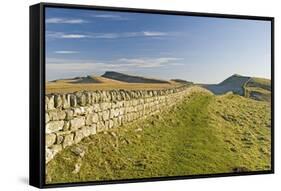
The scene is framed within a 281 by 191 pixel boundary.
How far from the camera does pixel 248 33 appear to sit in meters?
7.28

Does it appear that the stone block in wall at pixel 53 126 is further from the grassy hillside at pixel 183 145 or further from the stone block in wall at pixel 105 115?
the stone block in wall at pixel 105 115

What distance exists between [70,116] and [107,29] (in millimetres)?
822

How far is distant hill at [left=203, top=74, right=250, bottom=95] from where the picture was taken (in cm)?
708

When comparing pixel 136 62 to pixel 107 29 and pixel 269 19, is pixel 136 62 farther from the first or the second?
pixel 269 19

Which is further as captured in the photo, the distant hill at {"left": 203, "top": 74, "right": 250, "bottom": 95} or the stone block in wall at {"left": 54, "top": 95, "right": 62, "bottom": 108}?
the distant hill at {"left": 203, "top": 74, "right": 250, "bottom": 95}

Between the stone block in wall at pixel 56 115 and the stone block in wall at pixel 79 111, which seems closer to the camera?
the stone block in wall at pixel 56 115

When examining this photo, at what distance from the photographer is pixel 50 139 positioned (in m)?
6.23

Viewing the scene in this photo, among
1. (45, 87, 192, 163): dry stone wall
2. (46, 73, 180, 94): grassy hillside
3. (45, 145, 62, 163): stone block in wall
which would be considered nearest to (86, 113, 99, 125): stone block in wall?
(45, 87, 192, 163): dry stone wall

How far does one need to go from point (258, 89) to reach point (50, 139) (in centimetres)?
222

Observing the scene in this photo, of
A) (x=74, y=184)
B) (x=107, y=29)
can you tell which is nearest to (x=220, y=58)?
(x=107, y=29)

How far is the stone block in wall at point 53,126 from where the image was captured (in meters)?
6.21

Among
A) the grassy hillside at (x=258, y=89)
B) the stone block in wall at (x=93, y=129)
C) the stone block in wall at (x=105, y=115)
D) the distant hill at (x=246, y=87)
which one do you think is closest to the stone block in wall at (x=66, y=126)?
the stone block in wall at (x=93, y=129)

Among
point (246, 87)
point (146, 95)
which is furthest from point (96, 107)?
point (246, 87)

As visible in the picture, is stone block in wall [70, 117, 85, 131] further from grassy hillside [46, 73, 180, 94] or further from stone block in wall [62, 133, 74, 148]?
grassy hillside [46, 73, 180, 94]
